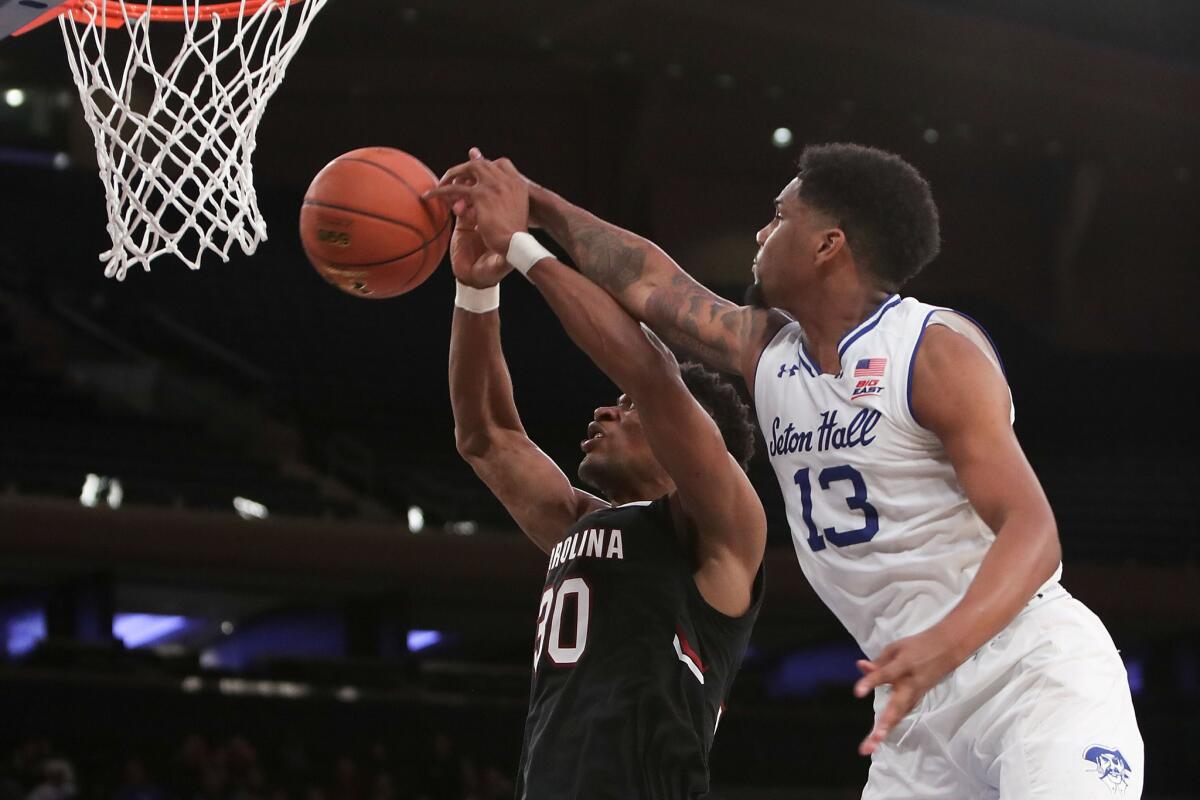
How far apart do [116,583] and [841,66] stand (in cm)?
710

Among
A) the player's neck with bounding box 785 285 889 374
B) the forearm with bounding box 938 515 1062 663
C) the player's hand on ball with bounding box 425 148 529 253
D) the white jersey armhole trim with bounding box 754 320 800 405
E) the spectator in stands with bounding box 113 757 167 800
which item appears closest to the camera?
the forearm with bounding box 938 515 1062 663

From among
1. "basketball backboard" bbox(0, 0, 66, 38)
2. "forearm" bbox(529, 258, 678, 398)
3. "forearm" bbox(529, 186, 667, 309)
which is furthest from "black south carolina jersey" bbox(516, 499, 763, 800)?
"basketball backboard" bbox(0, 0, 66, 38)

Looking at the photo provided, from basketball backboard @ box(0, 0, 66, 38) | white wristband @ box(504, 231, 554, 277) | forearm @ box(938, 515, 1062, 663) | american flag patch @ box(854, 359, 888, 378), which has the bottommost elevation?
forearm @ box(938, 515, 1062, 663)

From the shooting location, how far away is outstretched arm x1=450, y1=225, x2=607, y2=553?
3646 mm

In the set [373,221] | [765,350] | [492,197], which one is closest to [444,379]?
[373,221]

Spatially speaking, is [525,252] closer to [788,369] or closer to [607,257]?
[607,257]

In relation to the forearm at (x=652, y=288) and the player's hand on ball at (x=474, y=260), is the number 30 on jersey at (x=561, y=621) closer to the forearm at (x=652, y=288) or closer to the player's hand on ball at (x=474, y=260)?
the forearm at (x=652, y=288)

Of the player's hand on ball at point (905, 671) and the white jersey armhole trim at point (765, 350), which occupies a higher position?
the white jersey armhole trim at point (765, 350)

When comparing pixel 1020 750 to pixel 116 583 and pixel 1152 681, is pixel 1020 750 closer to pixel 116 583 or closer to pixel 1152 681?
pixel 116 583

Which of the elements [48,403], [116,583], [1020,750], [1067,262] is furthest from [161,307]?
[1020,750]

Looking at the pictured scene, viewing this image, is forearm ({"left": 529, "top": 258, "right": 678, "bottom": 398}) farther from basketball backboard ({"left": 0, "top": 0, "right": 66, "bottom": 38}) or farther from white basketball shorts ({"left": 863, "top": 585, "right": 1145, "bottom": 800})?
basketball backboard ({"left": 0, "top": 0, "right": 66, "bottom": 38})

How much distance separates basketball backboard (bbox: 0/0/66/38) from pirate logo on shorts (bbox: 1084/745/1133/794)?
2.64 meters

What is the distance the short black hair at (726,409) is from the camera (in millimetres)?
3549

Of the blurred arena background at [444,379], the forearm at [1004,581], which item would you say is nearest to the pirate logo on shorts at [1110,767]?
the forearm at [1004,581]
